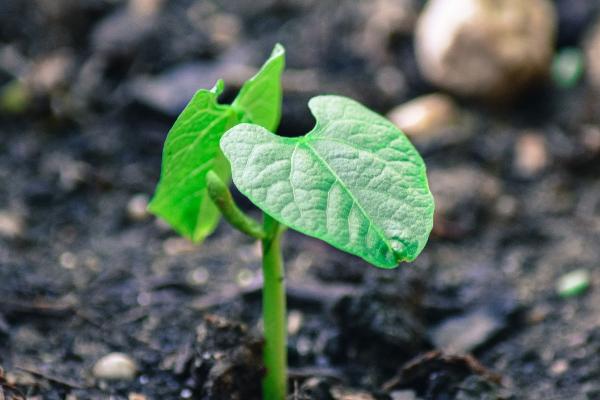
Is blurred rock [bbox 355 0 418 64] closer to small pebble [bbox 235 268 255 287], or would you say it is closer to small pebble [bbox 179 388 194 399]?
small pebble [bbox 235 268 255 287]

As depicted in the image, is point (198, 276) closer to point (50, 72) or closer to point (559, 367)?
point (559, 367)

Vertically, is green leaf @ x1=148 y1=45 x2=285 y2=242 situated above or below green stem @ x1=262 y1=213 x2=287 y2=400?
above

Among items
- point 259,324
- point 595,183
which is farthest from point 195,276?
point 595,183

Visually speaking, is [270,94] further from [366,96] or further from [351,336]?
[366,96]

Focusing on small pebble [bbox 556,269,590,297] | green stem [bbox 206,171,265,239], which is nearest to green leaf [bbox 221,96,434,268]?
green stem [bbox 206,171,265,239]

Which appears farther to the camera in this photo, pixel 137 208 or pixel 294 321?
pixel 137 208

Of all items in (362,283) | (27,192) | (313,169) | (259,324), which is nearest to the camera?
(313,169)

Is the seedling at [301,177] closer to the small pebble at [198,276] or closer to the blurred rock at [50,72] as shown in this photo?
the small pebble at [198,276]

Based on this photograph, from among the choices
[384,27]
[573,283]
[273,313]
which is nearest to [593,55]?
[384,27]
